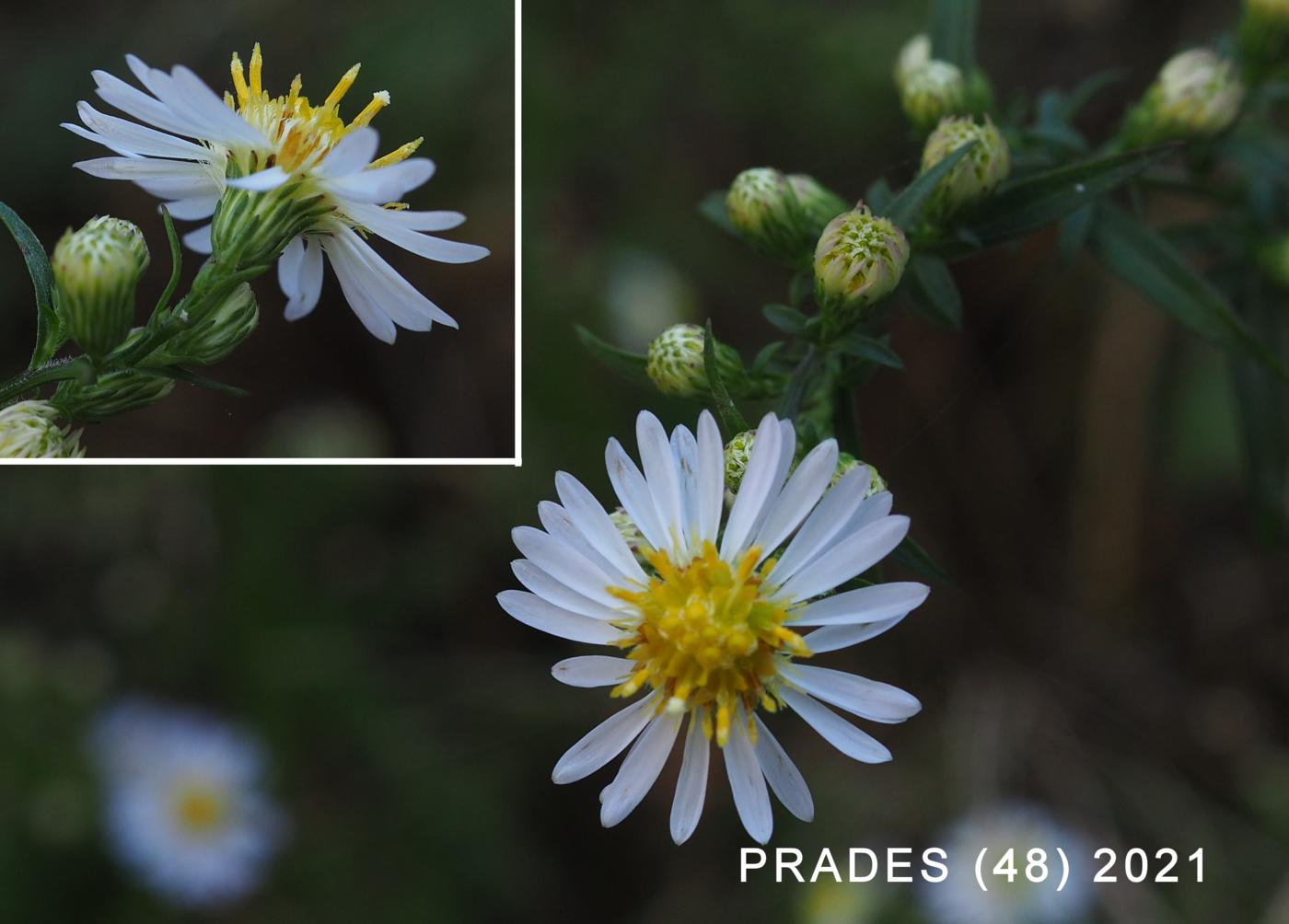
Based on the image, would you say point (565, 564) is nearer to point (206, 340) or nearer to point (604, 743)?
point (604, 743)

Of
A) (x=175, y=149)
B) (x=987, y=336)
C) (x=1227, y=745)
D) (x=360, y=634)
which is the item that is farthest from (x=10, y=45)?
(x=1227, y=745)

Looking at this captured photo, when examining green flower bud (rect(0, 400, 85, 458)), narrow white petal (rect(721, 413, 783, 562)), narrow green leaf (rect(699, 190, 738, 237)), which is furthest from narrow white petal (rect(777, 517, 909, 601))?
green flower bud (rect(0, 400, 85, 458))

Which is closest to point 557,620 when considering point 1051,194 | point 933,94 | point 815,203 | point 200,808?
point 815,203

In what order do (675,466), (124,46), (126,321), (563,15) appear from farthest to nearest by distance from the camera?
(563,15), (124,46), (675,466), (126,321)

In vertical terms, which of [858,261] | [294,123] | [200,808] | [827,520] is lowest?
[200,808]

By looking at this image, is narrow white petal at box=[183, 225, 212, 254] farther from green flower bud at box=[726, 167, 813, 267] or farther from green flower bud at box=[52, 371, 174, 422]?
green flower bud at box=[726, 167, 813, 267]

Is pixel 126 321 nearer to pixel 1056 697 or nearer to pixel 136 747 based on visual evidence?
pixel 136 747
